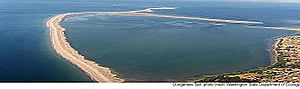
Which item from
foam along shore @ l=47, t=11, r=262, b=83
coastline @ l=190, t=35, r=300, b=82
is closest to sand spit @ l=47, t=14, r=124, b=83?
foam along shore @ l=47, t=11, r=262, b=83

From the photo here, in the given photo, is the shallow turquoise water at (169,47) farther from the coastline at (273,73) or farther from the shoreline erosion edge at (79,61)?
the coastline at (273,73)

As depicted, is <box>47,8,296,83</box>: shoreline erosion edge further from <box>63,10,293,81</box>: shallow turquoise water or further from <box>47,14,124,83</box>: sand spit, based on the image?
<box>63,10,293,81</box>: shallow turquoise water

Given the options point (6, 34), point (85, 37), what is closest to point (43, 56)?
point (85, 37)

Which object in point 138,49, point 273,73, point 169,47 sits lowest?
point 273,73

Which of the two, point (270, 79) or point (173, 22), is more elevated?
point (173, 22)

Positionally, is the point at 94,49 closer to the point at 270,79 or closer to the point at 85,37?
the point at 85,37

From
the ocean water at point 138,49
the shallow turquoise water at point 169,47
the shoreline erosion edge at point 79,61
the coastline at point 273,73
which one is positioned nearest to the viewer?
the coastline at point 273,73

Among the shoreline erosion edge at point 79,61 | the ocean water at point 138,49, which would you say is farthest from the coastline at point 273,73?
the shoreline erosion edge at point 79,61

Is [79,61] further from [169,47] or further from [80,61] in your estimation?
[169,47]

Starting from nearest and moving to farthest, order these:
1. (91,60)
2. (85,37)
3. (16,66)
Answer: (16,66)
(91,60)
(85,37)

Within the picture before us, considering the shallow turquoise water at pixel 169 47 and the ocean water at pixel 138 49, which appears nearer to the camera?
the ocean water at pixel 138 49

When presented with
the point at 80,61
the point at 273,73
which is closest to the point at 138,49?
the point at 80,61
